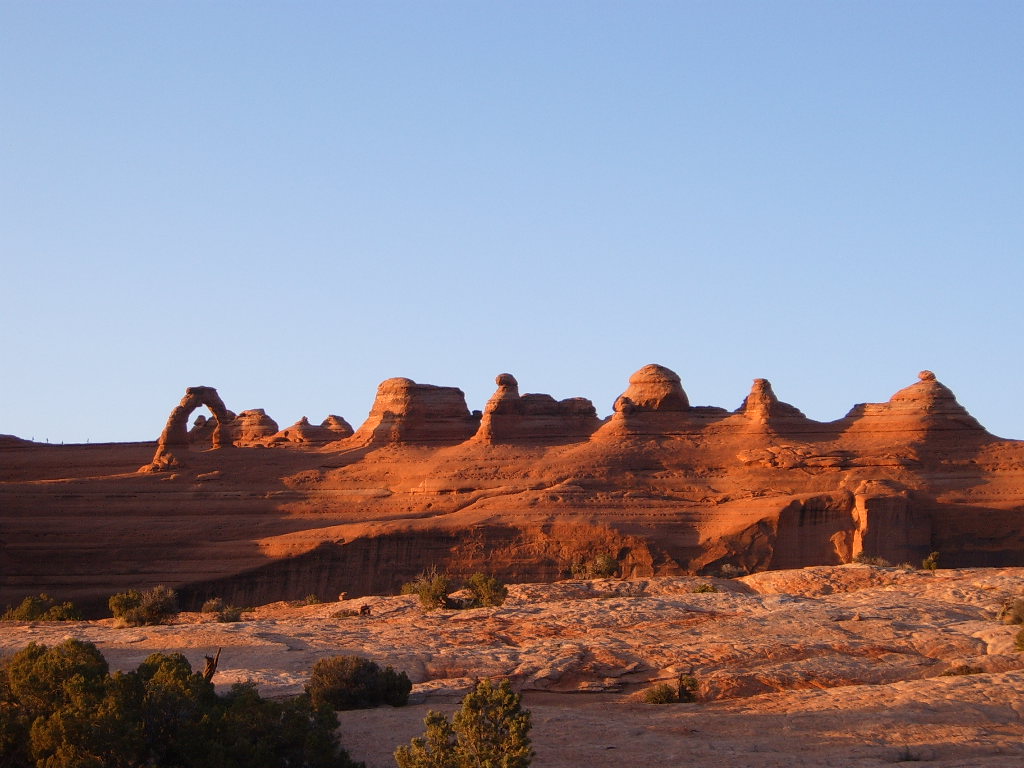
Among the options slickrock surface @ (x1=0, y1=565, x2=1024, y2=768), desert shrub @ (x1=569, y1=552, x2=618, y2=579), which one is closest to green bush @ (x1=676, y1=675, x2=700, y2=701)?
slickrock surface @ (x1=0, y1=565, x2=1024, y2=768)

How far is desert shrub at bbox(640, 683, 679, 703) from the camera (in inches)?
665

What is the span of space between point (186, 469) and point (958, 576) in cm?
2559

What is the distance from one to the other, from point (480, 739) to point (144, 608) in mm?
17338

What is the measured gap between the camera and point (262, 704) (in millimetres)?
12906

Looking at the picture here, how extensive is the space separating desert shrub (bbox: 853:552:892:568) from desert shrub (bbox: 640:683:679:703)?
15.7m

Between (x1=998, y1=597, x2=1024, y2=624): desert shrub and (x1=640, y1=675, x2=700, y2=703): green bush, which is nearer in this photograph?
(x1=640, y1=675, x2=700, y2=703): green bush

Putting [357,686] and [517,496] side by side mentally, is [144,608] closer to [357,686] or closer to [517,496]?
[357,686]

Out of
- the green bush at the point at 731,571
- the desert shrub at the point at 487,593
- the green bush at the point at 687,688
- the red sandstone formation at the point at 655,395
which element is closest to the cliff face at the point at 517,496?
the red sandstone formation at the point at 655,395

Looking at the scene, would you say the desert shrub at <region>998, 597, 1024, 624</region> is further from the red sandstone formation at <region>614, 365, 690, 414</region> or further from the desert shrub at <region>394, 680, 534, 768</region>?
the red sandstone formation at <region>614, 365, 690, 414</region>

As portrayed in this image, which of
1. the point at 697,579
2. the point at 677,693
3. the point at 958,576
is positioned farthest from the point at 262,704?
the point at 958,576

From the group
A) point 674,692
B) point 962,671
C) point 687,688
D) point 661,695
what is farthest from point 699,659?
point 962,671

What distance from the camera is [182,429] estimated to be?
44.8m

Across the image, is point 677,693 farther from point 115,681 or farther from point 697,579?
point 697,579

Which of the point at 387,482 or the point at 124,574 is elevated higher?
the point at 387,482
